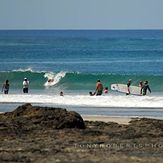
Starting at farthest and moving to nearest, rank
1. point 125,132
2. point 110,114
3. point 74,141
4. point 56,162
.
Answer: point 110,114
point 125,132
point 74,141
point 56,162

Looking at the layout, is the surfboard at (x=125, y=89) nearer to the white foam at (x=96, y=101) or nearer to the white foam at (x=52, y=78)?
the white foam at (x=96, y=101)

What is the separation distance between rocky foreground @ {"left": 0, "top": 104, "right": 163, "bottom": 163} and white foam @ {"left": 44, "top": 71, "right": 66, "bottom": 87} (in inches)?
1190

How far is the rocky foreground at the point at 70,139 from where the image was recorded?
13.6 meters

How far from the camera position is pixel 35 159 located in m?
13.2

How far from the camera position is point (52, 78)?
2096 inches

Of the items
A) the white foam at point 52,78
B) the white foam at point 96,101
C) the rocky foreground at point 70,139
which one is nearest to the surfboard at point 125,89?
the white foam at point 96,101

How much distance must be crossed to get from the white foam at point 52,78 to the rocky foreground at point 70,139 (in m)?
30.2

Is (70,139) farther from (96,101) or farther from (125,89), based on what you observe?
(125,89)

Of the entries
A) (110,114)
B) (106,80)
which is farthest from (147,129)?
(106,80)

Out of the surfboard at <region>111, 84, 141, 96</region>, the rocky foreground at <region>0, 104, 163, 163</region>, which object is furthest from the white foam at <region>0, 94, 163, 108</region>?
the rocky foreground at <region>0, 104, 163, 163</region>

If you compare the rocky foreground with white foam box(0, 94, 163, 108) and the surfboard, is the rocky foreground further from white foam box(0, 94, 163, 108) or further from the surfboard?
the surfboard

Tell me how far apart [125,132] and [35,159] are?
424 cm

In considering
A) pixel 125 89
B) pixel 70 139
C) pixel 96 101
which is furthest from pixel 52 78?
pixel 70 139

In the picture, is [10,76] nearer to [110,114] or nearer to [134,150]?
[110,114]
